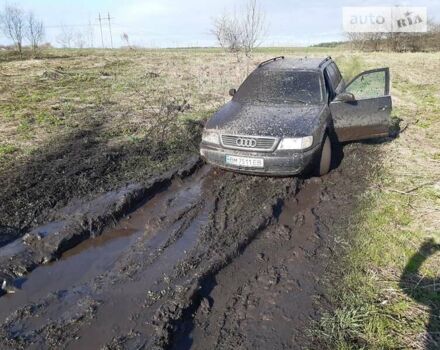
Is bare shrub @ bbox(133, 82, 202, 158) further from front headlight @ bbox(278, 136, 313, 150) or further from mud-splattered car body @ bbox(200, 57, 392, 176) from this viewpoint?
front headlight @ bbox(278, 136, 313, 150)

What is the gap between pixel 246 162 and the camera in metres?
5.75

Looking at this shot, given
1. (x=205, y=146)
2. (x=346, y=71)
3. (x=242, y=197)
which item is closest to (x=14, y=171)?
(x=205, y=146)

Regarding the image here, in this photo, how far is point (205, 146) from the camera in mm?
6195

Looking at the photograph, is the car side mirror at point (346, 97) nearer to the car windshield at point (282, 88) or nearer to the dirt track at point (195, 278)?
the car windshield at point (282, 88)

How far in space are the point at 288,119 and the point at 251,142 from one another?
0.78 metres

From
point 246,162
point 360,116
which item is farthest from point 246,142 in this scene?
point 360,116

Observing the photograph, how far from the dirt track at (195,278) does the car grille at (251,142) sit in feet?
2.21

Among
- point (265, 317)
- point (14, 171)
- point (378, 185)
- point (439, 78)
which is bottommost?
point (265, 317)

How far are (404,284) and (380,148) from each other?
14.9ft

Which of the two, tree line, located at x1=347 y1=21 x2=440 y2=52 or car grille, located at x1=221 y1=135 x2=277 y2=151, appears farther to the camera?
tree line, located at x1=347 y1=21 x2=440 y2=52

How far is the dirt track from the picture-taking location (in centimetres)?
321

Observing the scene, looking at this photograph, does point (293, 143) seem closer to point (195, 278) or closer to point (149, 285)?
point (195, 278)

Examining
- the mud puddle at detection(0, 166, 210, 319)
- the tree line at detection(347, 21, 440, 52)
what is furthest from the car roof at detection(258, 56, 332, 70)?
the tree line at detection(347, 21, 440, 52)

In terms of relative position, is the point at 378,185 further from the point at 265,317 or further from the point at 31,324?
the point at 31,324
